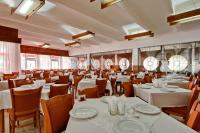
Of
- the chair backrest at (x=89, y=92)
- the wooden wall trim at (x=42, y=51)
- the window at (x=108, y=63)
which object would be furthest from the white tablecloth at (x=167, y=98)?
the wooden wall trim at (x=42, y=51)

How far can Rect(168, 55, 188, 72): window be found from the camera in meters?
7.83

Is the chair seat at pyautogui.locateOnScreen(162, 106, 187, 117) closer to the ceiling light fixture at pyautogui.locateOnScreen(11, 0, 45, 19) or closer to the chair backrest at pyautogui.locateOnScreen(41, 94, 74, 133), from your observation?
the chair backrest at pyautogui.locateOnScreen(41, 94, 74, 133)

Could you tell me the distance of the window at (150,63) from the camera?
9148 mm

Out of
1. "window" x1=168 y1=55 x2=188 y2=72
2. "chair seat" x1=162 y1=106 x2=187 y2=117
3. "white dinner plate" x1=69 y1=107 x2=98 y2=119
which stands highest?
"window" x1=168 y1=55 x2=188 y2=72

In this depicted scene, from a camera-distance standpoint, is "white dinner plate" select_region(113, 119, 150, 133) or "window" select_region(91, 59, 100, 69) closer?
"white dinner plate" select_region(113, 119, 150, 133)

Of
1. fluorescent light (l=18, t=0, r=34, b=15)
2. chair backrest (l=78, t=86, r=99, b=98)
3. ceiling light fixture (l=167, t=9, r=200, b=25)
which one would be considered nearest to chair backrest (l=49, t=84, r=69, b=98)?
chair backrest (l=78, t=86, r=99, b=98)

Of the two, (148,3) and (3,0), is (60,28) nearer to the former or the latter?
(3,0)

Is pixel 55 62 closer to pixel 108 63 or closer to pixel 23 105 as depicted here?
pixel 108 63

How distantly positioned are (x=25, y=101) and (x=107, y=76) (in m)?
4.34

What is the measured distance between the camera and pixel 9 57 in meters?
7.86

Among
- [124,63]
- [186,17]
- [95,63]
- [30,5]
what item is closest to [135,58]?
[124,63]

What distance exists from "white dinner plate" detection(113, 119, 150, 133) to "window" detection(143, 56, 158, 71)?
334 inches

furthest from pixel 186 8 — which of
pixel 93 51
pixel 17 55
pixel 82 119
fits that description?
pixel 93 51

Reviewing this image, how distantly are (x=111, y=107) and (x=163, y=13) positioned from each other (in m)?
4.23
